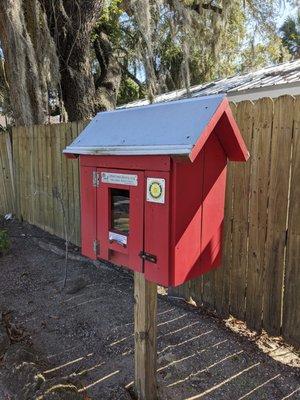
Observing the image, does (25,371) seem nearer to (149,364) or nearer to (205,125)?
(149,364)

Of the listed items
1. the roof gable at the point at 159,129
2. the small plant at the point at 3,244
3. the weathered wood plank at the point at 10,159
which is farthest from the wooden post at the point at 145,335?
the weathered wood plank at the point at 10,159

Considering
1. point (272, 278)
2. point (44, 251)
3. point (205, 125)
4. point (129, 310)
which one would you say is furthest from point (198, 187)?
point (44, 251)

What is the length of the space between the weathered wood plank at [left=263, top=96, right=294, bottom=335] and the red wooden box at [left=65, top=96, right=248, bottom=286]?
683 millimetres

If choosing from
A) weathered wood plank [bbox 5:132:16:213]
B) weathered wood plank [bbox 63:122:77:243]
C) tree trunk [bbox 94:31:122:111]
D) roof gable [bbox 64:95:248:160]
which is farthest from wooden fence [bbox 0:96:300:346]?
tree trunk [bbox 94:31:122:111]

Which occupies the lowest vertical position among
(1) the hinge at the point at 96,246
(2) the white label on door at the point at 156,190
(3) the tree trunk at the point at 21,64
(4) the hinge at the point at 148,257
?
(1) the hinge at the point at 96,246

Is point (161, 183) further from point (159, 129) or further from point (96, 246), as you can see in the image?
point (96, 246)

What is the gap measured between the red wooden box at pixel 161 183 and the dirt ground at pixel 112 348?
2.87 ft

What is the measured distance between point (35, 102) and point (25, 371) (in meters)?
5.12

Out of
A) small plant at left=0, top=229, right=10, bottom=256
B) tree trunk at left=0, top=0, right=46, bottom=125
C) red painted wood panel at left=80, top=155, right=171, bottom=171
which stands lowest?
small plant at left=0, top=229, right=10, bottom=256

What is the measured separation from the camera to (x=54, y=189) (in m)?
5.36

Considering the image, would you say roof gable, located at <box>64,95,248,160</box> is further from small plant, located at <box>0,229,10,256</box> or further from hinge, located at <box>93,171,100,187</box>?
small plant, located at <box>0,229,10,256</box>

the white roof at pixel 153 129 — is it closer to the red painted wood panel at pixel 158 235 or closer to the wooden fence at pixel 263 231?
the red painted wood panel at pixel 158 235

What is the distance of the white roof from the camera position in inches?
65.2

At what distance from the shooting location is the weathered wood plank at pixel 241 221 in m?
2.79
